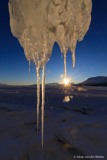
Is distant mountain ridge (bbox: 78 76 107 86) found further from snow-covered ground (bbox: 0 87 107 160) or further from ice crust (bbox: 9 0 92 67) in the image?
ice crust (bbox: 9 0 92 67)

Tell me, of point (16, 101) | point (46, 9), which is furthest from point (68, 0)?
point (16, 101)

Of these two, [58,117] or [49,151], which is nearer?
[49,151]

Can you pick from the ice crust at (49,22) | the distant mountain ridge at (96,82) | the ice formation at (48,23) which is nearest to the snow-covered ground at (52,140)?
the ice formation at (48,23)

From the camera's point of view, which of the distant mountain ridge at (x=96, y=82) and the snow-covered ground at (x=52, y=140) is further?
the distant mountain ridge at (x=96, y=82)

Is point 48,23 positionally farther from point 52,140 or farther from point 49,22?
point 52,140

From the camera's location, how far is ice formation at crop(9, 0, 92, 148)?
5.67m

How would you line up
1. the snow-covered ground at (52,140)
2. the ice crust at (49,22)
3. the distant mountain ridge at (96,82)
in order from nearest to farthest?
the ice crust at (49,22), the snow-covered ground at (52,140), the distant mountain ridge at (96,82)

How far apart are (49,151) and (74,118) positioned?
3480 mm

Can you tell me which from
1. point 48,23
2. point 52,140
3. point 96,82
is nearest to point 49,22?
point 48,23

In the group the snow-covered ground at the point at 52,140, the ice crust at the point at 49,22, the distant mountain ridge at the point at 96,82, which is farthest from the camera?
the distant mountain ridge at the point at 96,82

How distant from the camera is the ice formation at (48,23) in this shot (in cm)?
567

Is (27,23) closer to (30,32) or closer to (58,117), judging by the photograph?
(30,32)

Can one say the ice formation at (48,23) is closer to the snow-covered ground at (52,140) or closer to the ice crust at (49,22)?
the ice crust at (49,22)

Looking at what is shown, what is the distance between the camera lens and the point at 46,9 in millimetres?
5652
